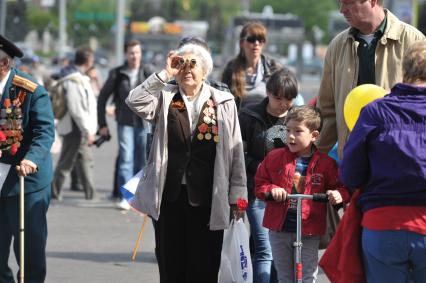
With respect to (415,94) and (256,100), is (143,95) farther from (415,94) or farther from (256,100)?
(256,100)

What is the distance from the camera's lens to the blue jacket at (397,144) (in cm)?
534

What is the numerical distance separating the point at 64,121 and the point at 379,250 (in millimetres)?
9675

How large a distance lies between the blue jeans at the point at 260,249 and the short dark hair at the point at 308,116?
135cm

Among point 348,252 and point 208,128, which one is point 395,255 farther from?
point 208,128

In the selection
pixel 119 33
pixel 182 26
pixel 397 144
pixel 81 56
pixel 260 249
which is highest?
pixel 397 144

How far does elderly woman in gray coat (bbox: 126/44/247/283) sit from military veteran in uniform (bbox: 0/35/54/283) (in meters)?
0.83

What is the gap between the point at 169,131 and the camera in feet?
22.8

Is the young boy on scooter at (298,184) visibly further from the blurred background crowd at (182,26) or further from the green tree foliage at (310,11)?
the green tree foliage at (310,11)

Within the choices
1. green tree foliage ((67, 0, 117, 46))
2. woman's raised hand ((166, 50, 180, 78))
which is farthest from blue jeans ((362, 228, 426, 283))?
green tree foliage ((67, 0, 117, 46))

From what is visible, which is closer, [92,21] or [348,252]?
[348,252]

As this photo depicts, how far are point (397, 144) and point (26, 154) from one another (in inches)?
114

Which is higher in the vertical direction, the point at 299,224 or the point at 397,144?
the point at 397,144

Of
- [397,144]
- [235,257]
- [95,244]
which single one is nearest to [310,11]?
[95,244]

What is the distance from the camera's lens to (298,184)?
22.8 ft
